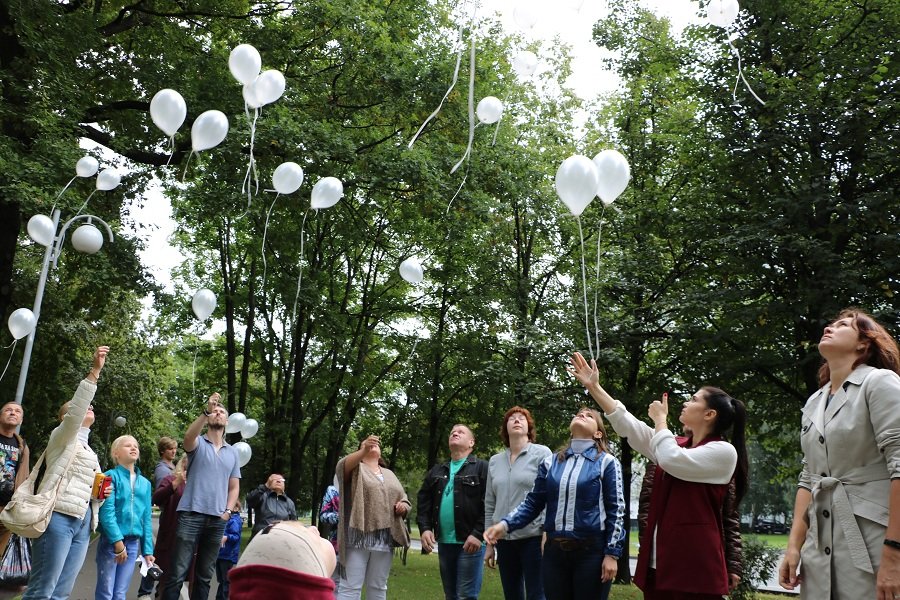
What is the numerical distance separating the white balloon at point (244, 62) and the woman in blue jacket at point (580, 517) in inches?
224

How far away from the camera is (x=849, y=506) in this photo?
11.1ft

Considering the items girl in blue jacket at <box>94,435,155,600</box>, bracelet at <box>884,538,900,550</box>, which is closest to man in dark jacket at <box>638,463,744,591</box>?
bracelet at <box>884,538,900,550</box>

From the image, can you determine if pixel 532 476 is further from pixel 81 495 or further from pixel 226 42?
pixel 226 42

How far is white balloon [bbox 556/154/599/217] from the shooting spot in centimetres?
710

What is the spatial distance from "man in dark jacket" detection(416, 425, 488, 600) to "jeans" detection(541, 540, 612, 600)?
113 centimetres

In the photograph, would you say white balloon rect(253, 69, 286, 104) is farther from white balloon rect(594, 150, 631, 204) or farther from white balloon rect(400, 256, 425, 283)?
white balloon rect(594, 150, 631, 204)

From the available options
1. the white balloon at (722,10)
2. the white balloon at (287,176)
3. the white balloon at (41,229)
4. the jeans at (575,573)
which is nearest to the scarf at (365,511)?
the jeans at (575,573)

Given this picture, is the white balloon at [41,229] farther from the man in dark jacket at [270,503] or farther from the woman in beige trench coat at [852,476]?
the woman in beige trench coat at [852,476]

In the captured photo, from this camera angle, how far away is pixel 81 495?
6.45m

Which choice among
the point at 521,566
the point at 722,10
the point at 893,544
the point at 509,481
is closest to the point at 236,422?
the point at 509,481

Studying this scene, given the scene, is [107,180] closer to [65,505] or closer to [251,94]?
[251,94]

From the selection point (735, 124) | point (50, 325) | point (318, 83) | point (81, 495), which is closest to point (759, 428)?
point (735, 124)

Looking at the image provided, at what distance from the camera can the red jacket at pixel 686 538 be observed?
4273 mm

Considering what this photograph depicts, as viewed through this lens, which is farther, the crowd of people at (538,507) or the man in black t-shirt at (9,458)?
the man in black t-shirt at (9,458)
